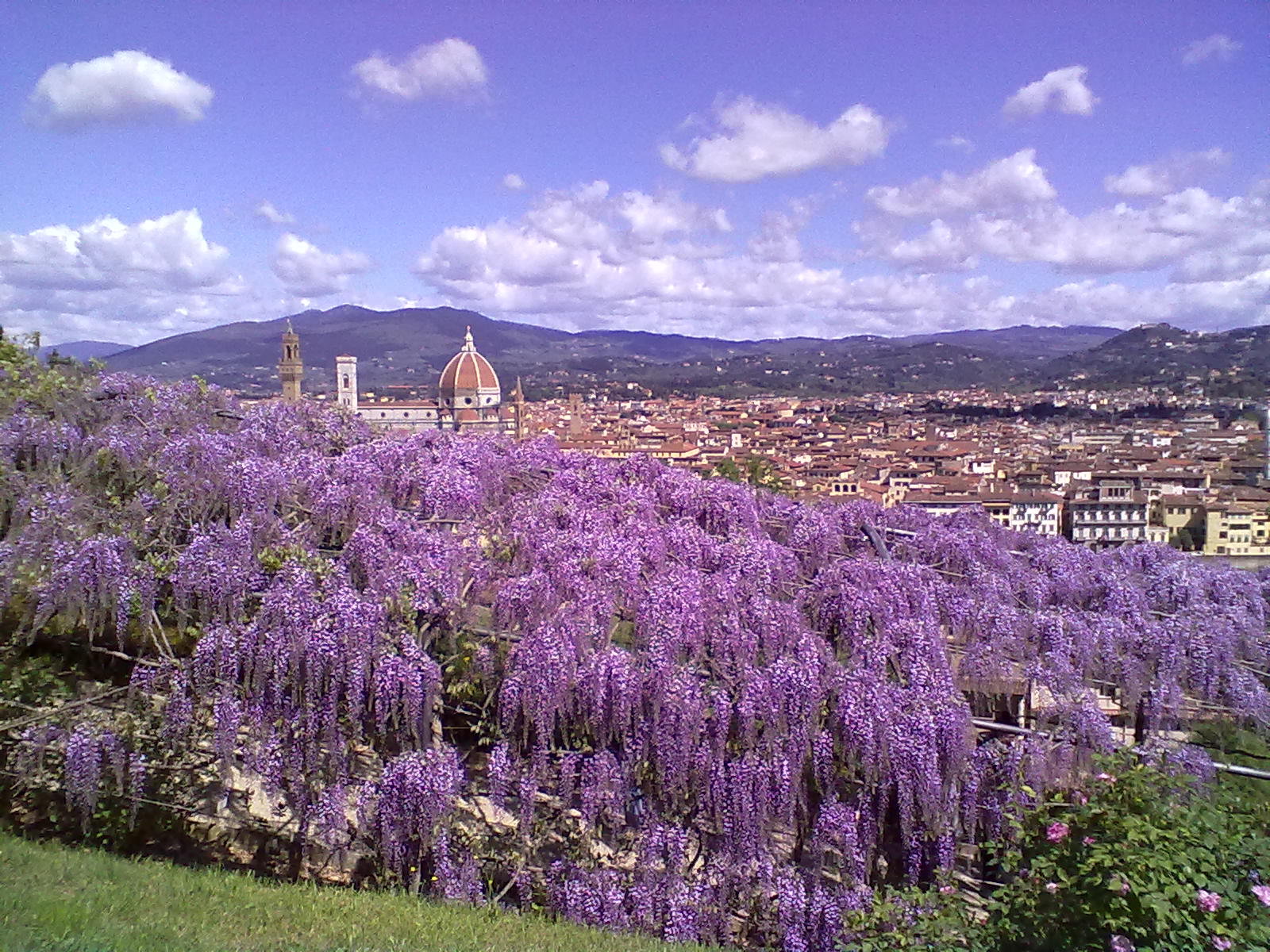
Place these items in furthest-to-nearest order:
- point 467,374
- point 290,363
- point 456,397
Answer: point 467,374
point 456,397
point 290,363

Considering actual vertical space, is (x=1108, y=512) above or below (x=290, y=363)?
below

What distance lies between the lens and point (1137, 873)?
12.6ft

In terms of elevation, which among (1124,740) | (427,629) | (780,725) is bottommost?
(1124,740)

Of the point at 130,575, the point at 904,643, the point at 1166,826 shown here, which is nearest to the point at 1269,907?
the point at 1166,826

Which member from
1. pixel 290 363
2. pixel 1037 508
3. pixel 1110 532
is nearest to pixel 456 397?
pixel 290 363

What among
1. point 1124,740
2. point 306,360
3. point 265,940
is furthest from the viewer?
point 306,360

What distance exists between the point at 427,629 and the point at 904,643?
3824 millimetres

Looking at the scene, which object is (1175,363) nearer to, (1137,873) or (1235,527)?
(1235,527)

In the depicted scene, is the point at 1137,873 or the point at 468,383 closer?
the point at 1137,873

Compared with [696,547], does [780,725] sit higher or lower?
lower

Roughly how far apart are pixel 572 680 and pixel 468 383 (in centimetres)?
8638

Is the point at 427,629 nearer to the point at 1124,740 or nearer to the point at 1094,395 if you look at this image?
the point at 1124,740

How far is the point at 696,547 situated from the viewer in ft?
26.7

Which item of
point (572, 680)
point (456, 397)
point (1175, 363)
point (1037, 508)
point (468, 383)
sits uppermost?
point (1175, 363)
